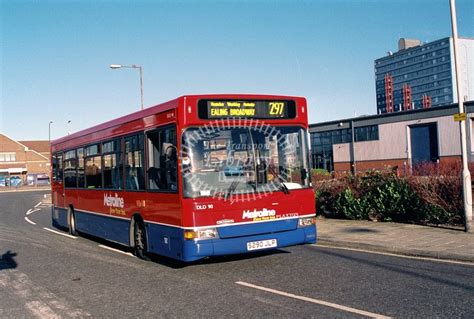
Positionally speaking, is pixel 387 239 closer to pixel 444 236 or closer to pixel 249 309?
pixel 444 236

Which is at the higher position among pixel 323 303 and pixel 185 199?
pixel 185 199

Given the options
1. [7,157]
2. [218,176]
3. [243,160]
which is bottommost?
[218,176]

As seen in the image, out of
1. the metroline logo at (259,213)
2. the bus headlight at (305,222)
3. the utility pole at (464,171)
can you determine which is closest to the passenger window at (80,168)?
the metroline logo at (259,213)

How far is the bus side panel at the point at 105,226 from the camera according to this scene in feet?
36.4

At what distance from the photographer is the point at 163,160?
29.6 feet

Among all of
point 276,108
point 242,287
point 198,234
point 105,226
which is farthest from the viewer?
point 105,226

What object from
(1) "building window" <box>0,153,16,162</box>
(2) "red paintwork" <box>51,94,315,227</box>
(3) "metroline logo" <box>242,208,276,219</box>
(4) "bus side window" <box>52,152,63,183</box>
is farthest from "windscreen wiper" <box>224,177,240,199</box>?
(1) "building window" <box>0,153,16,162</box>

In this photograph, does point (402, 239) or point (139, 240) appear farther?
point (402, 239)

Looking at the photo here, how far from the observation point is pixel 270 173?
29.6 feet

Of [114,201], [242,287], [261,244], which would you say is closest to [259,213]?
[261,244]

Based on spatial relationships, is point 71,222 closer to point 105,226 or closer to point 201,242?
point 105,226

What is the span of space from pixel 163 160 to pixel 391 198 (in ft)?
26.5

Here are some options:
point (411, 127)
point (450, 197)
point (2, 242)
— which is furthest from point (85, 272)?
point (411, 127)

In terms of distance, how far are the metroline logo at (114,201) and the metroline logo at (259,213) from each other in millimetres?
3510
